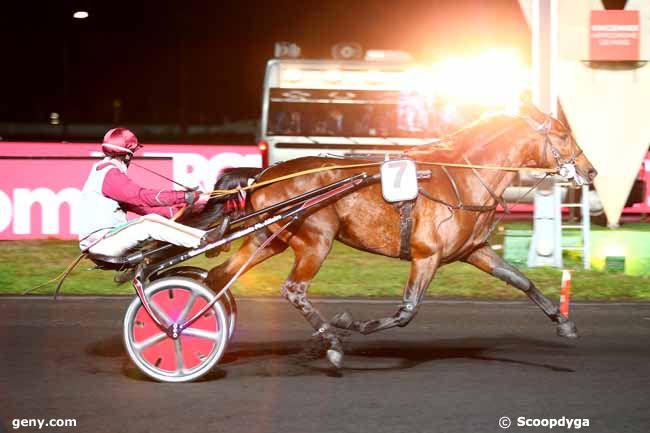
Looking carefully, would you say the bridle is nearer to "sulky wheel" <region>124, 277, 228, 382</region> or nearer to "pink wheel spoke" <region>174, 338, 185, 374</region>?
"sulky wheel" <region>124, 277, 228, 382</region>

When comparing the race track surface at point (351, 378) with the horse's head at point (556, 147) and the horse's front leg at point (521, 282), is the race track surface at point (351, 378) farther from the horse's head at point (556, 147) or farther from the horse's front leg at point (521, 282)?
the horse's head at point (556, 147)

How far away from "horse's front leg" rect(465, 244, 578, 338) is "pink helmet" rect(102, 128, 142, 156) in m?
2.65

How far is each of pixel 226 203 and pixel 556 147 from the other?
250 centimetres

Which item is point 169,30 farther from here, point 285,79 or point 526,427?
point 526,427

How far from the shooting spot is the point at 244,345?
27.2 feet

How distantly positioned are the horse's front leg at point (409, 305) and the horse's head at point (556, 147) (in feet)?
4.09

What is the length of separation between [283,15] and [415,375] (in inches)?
1840

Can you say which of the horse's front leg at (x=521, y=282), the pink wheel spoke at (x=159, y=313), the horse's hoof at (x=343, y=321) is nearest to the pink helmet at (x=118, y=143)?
the pink wheel spoke at (x=159, y=313)

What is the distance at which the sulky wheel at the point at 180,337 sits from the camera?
6891mm

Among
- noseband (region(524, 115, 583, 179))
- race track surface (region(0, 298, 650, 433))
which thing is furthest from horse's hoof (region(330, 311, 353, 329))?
noseband (region(524, 115, 583, 179))

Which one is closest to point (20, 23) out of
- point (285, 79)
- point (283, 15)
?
point (283, 15)

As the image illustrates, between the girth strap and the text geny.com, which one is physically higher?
the girth strap

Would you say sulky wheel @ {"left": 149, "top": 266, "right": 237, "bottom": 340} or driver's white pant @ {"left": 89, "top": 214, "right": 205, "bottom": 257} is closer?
driver's white pant @ {"left": 89, "top": 214, "right": 205, "bottom": 257}

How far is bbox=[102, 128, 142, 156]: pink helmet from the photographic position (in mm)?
6941
